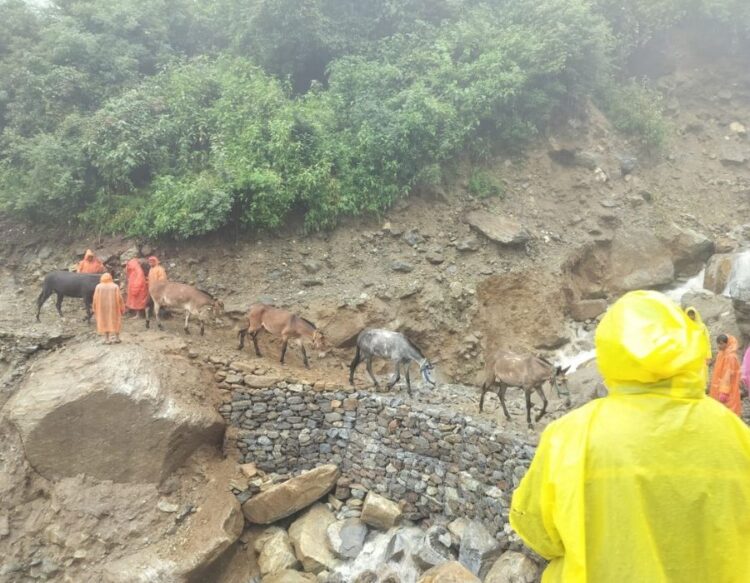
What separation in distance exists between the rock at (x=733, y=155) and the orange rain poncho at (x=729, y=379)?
33.8 feet

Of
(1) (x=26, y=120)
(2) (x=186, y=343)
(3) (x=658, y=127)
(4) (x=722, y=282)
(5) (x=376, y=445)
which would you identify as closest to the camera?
(5) (x=376, y=445)

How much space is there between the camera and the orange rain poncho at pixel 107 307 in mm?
8555

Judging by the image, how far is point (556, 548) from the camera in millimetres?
2102

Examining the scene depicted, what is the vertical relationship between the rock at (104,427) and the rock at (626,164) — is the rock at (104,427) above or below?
below

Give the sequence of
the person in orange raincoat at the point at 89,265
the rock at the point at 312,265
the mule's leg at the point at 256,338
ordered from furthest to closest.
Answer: the rock at the point at 312,265
the person in orange raincoat at the point at 89,265
the mule's leg at the point at 256,338

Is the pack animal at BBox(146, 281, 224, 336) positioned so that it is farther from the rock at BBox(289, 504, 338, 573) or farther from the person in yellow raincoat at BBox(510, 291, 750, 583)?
the person in yellow raincoat at BBox(510, 291, 750, 583)

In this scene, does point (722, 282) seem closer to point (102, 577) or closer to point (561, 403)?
point (561, 403)

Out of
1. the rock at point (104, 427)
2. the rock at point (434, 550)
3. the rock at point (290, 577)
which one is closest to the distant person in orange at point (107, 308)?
the rock at point (104, 427)

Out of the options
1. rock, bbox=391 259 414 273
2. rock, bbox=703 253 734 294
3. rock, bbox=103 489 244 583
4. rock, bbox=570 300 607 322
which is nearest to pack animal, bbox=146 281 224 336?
rock, bbox=103 489 244 583

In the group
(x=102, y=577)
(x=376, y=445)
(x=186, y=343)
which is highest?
(x=186, y=343)

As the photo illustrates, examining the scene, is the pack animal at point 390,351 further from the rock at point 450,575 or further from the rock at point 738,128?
the rock at point 738,128

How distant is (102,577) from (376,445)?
4.21 m

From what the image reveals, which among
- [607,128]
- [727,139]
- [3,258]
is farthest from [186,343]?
[727,139]

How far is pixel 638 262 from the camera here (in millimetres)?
12945
